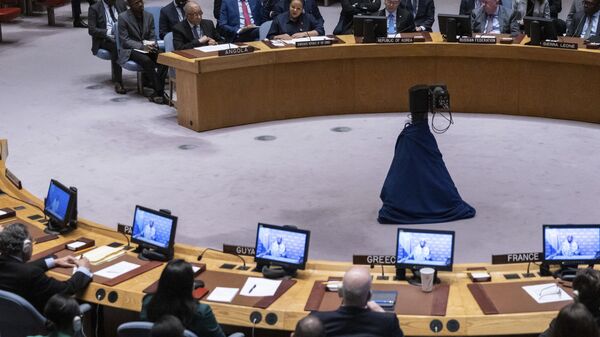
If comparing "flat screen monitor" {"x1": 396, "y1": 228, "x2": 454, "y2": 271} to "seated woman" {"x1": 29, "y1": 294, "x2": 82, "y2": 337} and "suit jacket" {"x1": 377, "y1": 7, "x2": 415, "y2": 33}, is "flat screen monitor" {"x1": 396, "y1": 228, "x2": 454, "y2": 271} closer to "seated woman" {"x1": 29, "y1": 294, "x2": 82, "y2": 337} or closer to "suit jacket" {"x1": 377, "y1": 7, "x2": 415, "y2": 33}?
"seated woman" {"x1": 29, "y1": 294, "x2": 82, "y2": 337}

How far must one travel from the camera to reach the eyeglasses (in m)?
5.95

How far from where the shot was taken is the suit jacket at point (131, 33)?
12.8m

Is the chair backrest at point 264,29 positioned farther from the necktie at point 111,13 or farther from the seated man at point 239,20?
the necktie at point 111,13

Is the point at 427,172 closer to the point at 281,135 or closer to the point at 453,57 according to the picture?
the point at 281,135

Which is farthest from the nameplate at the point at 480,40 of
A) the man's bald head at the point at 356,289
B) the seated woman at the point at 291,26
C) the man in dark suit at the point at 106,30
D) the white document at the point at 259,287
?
the man's bald head at the point at 356,289

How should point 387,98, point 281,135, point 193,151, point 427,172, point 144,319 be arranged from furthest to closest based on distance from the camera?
point 387,98 → point 281,135 → point 193,151 → point 427,172 → point 144,319

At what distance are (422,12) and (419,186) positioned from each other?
5.32 meters

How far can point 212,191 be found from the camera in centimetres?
944

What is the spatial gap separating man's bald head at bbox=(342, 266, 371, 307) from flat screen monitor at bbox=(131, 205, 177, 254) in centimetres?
169

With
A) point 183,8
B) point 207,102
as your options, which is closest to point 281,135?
point 207,102

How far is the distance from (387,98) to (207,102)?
2.31 meters

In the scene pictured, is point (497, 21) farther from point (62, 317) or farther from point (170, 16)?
point (62, 317)

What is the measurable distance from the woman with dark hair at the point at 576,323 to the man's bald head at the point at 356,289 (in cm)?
97

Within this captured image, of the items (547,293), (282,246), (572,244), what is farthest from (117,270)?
(572,244)
